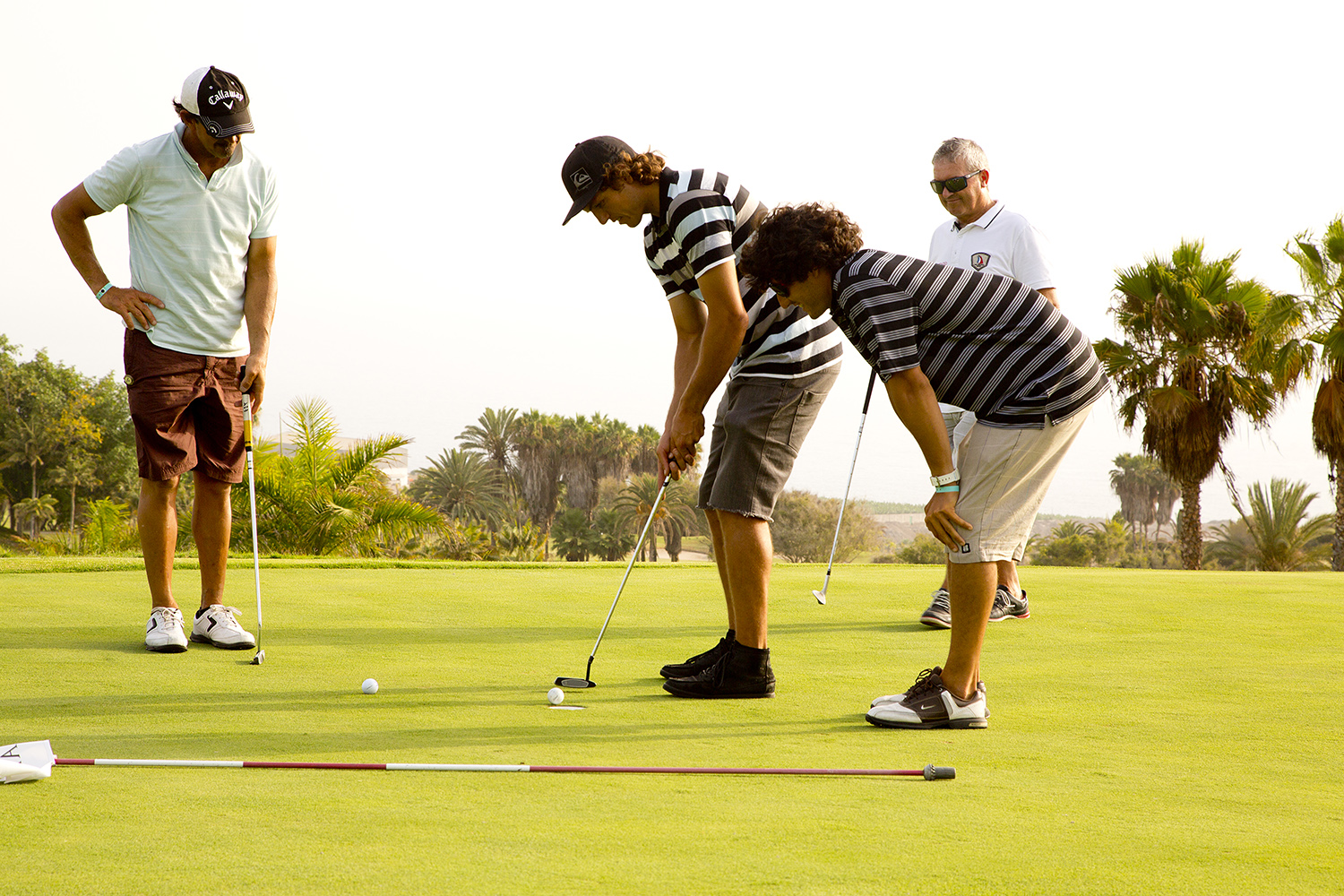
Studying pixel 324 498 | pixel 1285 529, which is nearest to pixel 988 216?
pixel 324 498

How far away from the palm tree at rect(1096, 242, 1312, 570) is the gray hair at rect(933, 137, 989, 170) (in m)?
15.0

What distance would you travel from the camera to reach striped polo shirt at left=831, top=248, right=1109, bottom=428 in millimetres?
2910

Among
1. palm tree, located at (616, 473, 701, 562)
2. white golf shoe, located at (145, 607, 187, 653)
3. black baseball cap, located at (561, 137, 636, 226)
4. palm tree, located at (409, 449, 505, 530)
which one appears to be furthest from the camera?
palm tree, located at (409, 449, 505, 530)

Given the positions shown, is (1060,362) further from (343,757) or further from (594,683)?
(343,757)

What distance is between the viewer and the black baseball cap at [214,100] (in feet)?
13.2

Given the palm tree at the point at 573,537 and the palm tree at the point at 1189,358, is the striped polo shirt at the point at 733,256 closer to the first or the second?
the palm tree at the point at 1189,358

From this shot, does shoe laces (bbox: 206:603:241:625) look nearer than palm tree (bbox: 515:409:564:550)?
Yes

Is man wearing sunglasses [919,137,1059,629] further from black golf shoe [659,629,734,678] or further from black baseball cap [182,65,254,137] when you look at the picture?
black baseball cap [182,65,254,137]

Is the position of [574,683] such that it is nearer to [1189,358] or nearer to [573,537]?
[1189,358]

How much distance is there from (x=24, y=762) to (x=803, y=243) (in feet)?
7.13

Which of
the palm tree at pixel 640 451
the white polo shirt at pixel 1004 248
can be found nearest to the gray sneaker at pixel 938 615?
the white polo shirt at pixel 1004 248

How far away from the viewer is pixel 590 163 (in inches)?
136

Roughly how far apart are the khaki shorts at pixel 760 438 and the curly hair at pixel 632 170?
73 cm

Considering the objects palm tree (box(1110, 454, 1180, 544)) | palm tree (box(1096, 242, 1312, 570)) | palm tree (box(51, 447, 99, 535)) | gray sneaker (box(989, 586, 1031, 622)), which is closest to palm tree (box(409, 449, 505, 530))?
palm tree (box(51, 447, 99, 535))
